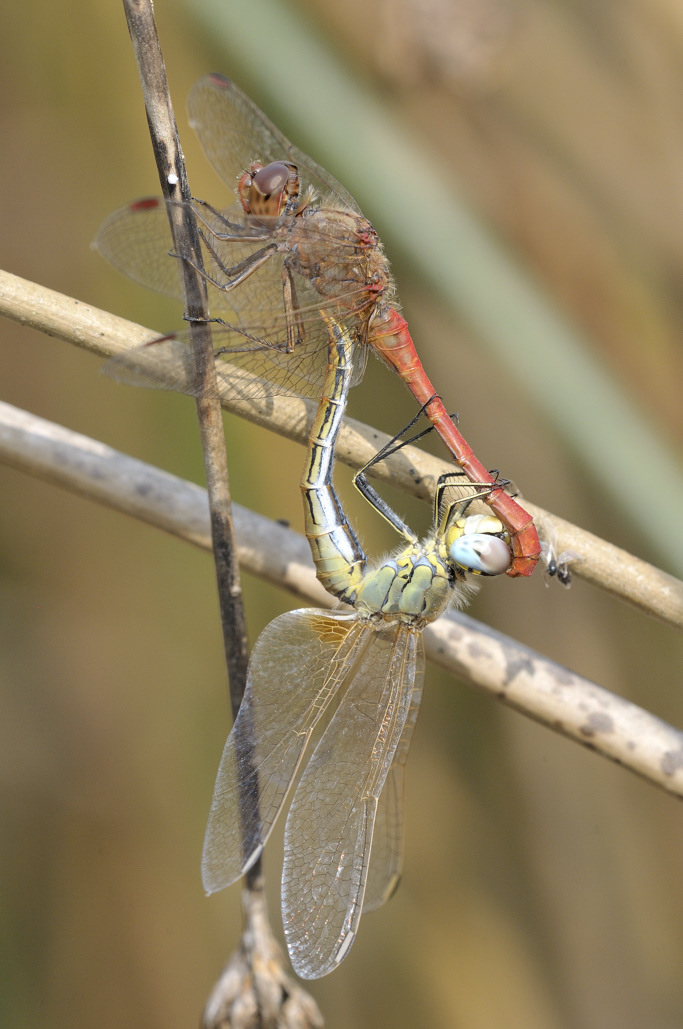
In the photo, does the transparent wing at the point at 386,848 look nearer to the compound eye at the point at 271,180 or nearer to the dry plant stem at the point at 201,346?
the dry plant stem at the point at 201,346

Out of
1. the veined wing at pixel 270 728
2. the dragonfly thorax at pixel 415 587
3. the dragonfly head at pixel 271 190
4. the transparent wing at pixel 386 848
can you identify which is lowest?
the transparent wing at pixel 386 848

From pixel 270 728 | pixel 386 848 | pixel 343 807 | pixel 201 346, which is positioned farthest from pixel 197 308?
pixel 386 848

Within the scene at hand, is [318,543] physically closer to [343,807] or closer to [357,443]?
[357,443]

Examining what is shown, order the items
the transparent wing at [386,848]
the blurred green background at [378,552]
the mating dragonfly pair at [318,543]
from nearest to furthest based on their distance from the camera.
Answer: the mating dragonfly pair at [318,543] < the transparent wing at [386,848] < the blurred green background at [378,552]

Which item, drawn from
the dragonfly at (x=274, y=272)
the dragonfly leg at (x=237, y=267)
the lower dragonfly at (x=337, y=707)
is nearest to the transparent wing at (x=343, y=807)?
the lower dragonfly at (x=337, y=707)

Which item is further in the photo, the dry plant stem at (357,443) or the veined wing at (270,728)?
the veined wing at (270,728)

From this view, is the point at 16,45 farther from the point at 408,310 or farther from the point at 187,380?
the point at 187,380

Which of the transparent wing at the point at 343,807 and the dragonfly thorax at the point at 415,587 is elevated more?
the dragonfly thorax at the point at 415,587

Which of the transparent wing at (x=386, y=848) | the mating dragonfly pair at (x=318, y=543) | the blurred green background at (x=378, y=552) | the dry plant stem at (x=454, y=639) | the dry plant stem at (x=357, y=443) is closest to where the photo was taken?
the dry plant stem at (x=357, y=443)

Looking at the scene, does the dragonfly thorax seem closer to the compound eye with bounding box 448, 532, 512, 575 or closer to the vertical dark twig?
the compound eye with bounding box 448, 532, 512, 575
